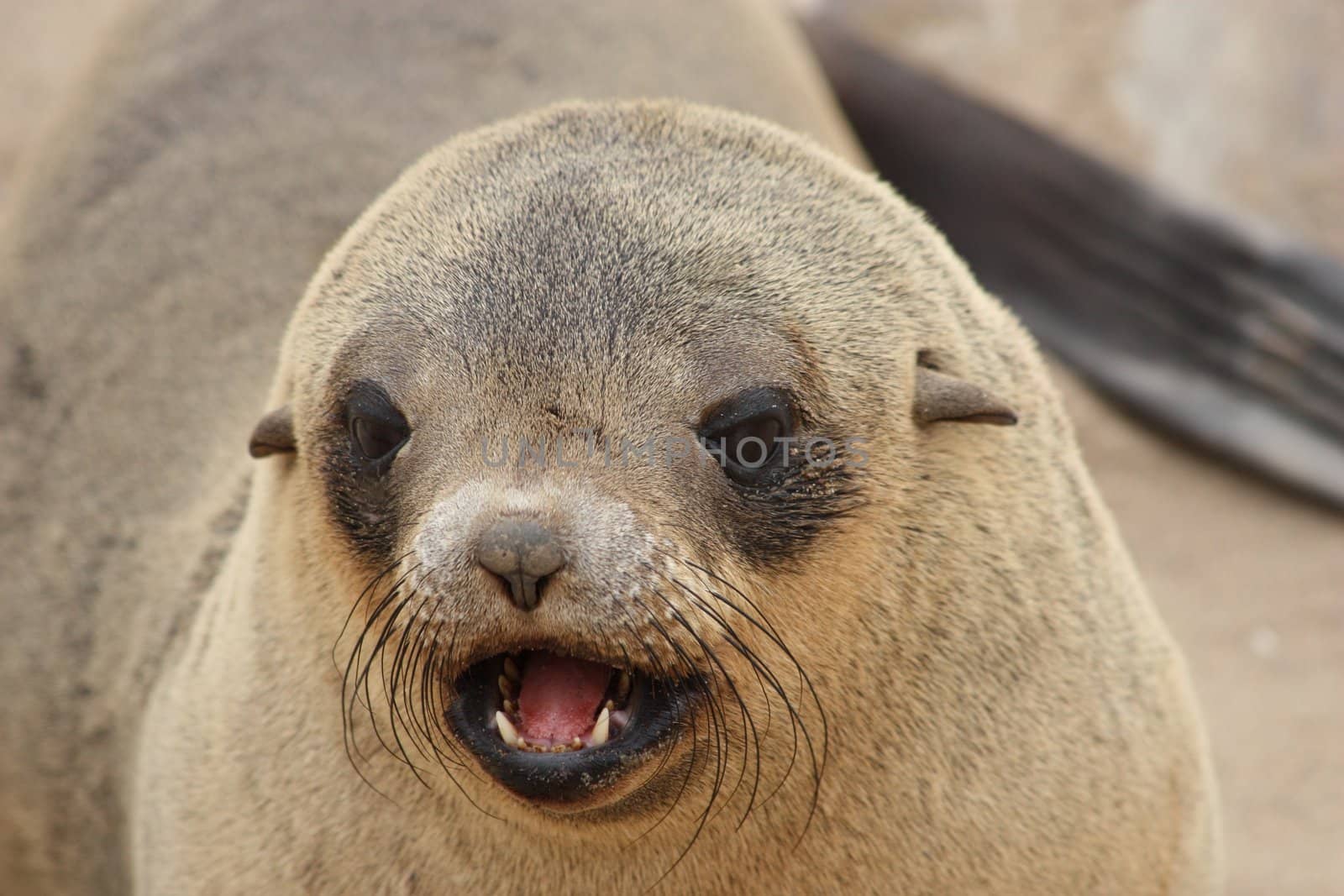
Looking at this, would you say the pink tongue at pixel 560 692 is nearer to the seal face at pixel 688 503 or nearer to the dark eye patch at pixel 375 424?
the seal face at pixel 688 503

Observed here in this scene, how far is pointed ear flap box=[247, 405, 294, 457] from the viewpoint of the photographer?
111 inches

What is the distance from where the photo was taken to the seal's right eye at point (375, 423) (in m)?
2.58

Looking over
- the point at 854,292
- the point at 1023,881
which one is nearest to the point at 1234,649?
the point at 1023,881

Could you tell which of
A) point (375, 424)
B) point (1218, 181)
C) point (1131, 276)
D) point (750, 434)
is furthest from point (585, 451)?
point (1218, 181)

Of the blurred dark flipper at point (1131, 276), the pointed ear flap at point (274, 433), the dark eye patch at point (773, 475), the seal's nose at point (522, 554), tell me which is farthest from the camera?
the blurred dark flipper at point (1131, 276)

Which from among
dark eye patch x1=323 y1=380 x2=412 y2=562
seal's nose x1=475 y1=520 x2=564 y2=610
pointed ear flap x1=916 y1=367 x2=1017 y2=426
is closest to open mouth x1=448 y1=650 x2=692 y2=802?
seal's nose x1=475 y1=520 x2=564 y2=610

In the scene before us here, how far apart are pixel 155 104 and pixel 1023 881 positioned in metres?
3.19

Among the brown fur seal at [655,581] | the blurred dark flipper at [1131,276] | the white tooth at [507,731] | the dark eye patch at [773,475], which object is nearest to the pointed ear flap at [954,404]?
the brown fur seal at [655,581]

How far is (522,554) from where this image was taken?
221 centimetres

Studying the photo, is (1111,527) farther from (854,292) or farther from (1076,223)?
(1076,223)

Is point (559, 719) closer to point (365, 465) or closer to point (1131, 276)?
point (365, 465)

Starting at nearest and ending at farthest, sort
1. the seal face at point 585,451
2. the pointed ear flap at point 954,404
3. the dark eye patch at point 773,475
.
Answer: the seal face at point 585,451 < the dark eye patch at point 773,475 < the pointed ear flap at point 954,404

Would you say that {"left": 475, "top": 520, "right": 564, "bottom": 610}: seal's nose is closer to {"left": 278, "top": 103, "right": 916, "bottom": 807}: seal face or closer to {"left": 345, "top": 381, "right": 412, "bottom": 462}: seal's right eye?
{"left": 278, "top": 103, "right": 916, "bottom": 807}: seal face

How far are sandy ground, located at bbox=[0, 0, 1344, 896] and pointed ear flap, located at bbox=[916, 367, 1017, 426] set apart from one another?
8.17ft
